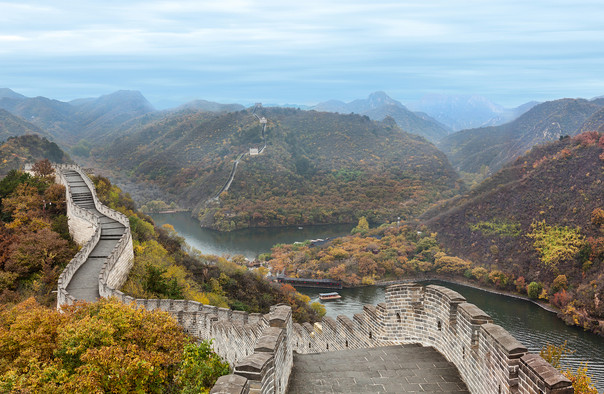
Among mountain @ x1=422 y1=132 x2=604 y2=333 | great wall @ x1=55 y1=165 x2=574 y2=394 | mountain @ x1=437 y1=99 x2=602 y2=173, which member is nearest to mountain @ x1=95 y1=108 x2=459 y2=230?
mountain @ x1=437 y1=99 x2=602 y2=173

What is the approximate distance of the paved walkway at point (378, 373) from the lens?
653 centimetres

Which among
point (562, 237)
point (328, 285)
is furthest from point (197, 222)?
point (562, 237)

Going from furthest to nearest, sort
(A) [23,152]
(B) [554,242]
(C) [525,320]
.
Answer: (A) [23,152] < (B) [554,242] < (C) [525,320]

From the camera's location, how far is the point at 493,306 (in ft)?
146

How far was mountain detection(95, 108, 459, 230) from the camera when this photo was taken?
93125 mm

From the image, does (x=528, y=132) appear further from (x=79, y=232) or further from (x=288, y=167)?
→ (x=79, y=232)

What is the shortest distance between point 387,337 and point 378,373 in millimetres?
2175

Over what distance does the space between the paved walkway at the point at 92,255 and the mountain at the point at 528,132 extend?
11952 centimetres

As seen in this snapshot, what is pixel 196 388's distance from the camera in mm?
8656

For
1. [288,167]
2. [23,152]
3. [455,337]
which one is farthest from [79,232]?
[288,167]

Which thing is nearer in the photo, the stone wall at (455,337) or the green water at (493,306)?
the stone wall at (455,337)

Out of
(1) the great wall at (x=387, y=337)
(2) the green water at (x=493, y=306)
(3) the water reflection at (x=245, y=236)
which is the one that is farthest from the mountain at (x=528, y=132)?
(1) the great wall at (x=387, y=337)

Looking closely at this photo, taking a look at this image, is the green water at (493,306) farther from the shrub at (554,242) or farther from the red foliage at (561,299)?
the shrub at (554,242)

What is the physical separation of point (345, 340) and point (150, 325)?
478cm
